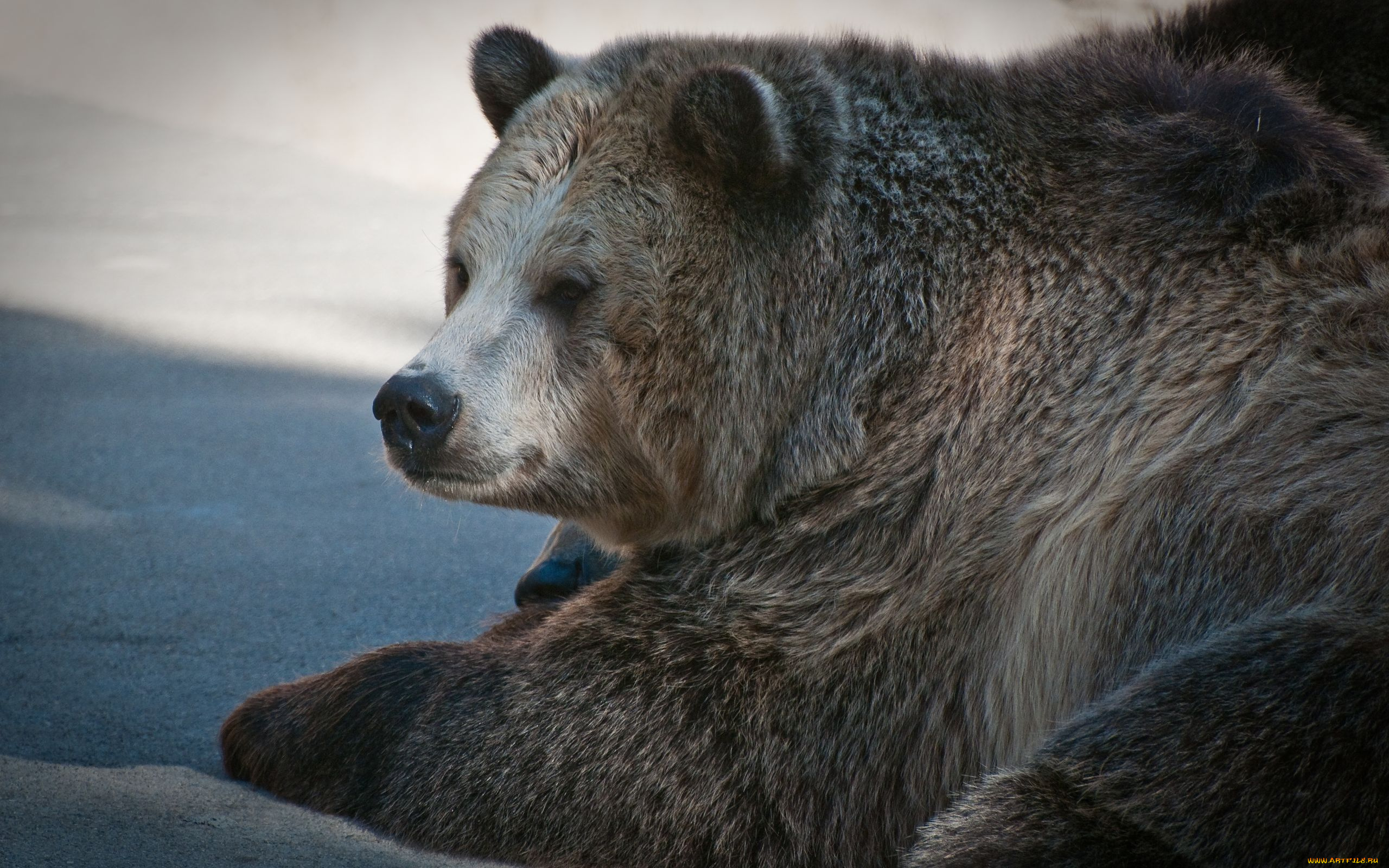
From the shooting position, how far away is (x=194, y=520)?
4.66 metres

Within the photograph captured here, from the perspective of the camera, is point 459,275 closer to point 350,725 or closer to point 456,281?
point 456,281

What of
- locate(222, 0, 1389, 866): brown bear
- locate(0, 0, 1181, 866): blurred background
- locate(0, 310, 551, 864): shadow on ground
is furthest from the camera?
locate(0, 0, 1181, 866): blurred background

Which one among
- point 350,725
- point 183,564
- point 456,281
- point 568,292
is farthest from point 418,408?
point 183,564

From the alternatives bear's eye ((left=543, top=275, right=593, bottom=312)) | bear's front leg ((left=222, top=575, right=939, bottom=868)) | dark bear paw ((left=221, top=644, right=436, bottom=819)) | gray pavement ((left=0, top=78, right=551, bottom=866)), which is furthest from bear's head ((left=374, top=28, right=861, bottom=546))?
gray pavement ((left=0, top=78, right=551, bottom=866))

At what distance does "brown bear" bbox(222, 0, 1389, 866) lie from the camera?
2.42 m

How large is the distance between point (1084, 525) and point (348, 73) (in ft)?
33.7

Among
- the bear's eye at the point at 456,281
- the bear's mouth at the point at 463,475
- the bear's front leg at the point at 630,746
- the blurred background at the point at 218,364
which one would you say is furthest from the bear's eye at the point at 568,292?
the blurred background at the point at 218,364

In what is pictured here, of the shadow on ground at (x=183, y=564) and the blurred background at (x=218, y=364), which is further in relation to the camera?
A: the blurred background at (x=218, y=364)

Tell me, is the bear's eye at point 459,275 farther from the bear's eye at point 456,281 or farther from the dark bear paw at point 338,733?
the dark bear paw at point 338,733

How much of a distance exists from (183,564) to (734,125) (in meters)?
2.50

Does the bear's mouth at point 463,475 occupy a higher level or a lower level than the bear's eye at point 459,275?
lower

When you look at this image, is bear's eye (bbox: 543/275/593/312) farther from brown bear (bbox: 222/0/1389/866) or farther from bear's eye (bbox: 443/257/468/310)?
bear's eye (bbox: 443/257/468/310)

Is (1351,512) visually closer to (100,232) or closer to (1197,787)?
(1197,787)

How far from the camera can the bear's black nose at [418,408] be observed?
2857 mm
